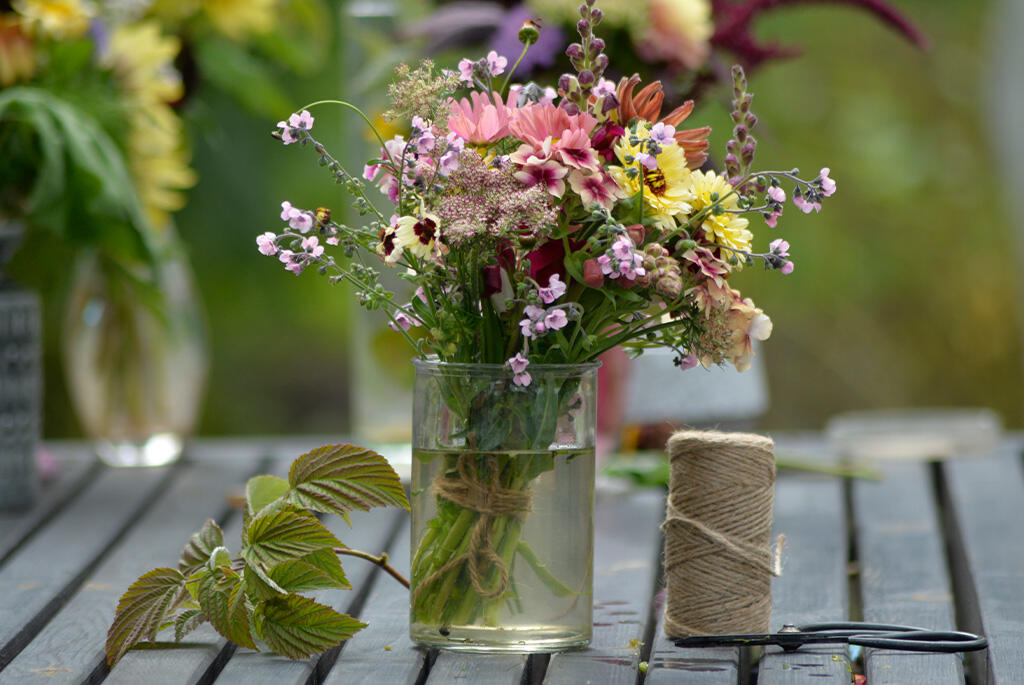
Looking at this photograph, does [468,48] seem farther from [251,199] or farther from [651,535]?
[251,199]

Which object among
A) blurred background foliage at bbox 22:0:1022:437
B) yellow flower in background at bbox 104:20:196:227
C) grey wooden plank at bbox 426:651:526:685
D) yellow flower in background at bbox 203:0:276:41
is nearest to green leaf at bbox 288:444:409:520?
grey wooden plank at bbox 426:651:526:685

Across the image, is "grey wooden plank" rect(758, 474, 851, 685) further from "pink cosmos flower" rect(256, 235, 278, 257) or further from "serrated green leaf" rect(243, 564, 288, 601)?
"pink cosmos flower" rect(256, 235, 278, 257)

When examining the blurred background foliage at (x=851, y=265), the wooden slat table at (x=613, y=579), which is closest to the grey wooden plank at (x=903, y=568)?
the wooden slat table at (x=613, y=579)

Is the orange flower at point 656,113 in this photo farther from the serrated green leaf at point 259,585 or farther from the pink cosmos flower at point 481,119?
the serrated green leaf at point 259,585

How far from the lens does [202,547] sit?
106 cm

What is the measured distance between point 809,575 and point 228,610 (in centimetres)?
58

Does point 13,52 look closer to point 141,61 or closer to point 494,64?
point 141,61

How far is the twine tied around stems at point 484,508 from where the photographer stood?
0.98m

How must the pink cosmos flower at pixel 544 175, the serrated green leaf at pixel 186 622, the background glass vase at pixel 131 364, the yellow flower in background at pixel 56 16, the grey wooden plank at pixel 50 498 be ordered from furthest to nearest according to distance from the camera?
the background glass vase at pixel 131 364
the yellow flower in background at pixel 56 16
the grey wooden plank at pixel 50 498
the serrated green leaf at pixel 186 622
the pink cosmos flower at pixel 544 175

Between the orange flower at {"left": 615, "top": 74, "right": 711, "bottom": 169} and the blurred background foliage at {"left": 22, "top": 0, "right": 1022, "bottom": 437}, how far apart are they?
331 centimetres

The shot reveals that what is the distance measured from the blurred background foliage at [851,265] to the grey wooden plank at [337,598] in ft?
8.94

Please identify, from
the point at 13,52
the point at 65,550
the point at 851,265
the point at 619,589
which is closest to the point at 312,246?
the point at 619,589

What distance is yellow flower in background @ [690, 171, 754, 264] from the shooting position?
963 mm

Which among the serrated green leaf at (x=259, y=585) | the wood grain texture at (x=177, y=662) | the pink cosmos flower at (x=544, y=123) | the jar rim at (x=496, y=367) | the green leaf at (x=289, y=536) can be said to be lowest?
the wood grain texture at (x=177, y=662)
